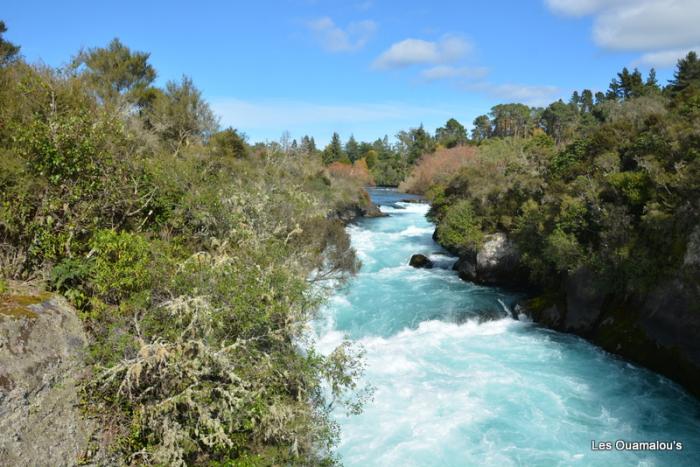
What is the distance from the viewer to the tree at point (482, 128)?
11779cm

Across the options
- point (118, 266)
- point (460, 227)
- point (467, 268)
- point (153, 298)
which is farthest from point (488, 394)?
point (460, 227)

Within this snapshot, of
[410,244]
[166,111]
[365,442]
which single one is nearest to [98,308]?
[365,442]

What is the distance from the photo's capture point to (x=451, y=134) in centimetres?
12700

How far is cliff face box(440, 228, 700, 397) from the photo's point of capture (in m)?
15.4

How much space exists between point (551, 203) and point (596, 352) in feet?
28.4

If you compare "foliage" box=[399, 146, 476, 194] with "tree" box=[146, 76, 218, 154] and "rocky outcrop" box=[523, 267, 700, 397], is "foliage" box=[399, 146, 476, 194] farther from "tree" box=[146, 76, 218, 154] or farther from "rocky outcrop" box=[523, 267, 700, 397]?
"rocky outcrop" box=[523, 267, 700, 397]

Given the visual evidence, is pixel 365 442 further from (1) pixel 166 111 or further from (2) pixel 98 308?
(1) pixel 166 111

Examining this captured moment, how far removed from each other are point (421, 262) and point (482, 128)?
321ft

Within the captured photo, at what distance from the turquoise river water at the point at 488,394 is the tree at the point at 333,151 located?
268ft

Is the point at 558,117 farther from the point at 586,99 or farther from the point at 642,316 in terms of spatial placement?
the point at 642,316

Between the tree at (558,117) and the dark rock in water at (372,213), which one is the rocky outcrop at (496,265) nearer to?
the dark rock in water at (372,213)

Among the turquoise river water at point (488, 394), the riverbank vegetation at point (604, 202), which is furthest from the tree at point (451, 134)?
the turquoise river water at point (488, 394)

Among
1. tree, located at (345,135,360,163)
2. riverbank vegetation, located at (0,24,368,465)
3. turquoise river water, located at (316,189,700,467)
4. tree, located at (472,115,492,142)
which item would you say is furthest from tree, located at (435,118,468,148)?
riverbank vegetation, located at (0,24,368,465)

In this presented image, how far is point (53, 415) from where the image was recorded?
766cm
